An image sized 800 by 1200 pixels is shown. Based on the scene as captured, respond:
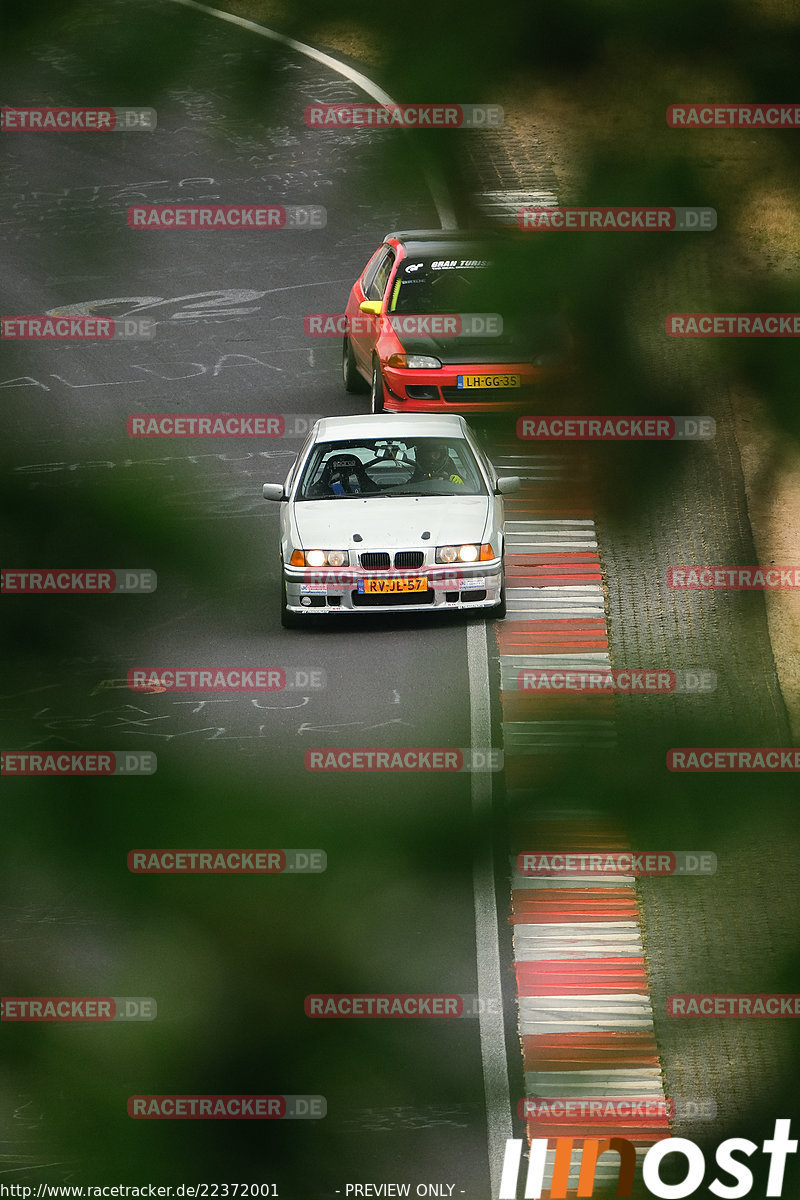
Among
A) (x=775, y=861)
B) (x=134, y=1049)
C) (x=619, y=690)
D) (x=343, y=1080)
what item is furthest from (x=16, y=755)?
(x=775, y=861)

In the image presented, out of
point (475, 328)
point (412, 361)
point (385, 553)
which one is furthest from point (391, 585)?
point (475, 328)

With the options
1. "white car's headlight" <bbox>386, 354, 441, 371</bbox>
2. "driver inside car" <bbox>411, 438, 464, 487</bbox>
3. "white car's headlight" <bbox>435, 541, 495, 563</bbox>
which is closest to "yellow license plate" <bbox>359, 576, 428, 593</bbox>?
"white car's headlight" <bbox>435, 541, 495, 563</bbox>

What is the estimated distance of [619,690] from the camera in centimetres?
201

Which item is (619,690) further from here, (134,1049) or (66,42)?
(66,42)

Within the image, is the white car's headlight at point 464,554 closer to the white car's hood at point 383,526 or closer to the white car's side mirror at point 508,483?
the white car's hood at point 383,526

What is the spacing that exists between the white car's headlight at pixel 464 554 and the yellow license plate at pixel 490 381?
34.4ft

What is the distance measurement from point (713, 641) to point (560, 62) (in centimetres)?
64

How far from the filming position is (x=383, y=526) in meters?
12.9

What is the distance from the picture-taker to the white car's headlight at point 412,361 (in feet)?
7.82

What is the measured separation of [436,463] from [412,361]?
2.19 m

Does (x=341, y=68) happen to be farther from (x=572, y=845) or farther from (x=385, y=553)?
(x=385, y=553)

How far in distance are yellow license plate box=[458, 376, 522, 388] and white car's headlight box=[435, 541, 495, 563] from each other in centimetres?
1048

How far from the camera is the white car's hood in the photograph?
40.8 feet

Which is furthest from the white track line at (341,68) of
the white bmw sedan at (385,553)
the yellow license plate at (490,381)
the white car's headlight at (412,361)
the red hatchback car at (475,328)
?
the white bmw sedan at (385,553)
